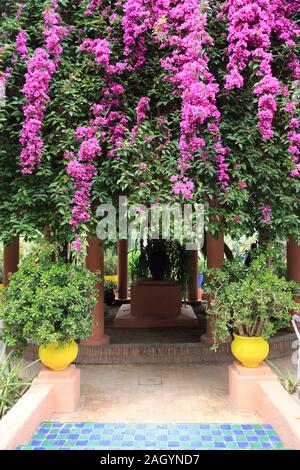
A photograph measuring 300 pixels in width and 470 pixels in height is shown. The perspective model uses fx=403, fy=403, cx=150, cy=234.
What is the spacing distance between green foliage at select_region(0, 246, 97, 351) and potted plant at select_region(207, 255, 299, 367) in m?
1.37

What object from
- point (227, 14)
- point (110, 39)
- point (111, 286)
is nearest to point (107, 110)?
point (110, 39)

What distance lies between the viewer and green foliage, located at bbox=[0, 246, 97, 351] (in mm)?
3902

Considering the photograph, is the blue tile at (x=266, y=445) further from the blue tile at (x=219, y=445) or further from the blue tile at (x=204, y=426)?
the blue tile at (x=204, y=426)

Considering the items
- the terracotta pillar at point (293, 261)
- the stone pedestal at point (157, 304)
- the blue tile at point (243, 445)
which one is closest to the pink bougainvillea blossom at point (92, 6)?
the blue tile at point (243, 445)

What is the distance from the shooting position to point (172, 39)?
4.11 metres

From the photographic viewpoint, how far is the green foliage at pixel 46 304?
3902 mm

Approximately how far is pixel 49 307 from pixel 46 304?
41 mm

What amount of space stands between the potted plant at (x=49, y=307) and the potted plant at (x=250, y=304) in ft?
4.48

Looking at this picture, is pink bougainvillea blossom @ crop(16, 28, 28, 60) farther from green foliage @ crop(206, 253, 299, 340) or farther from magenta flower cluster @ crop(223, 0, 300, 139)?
green foliage @ crop(206, 253, 299, 340)

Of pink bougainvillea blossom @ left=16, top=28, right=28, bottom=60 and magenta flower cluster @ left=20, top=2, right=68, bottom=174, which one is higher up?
pink bougainvillea blossom @ left=16, top=28, right=28, bottom=60

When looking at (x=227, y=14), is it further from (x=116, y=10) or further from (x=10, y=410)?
(x=10, y=410)

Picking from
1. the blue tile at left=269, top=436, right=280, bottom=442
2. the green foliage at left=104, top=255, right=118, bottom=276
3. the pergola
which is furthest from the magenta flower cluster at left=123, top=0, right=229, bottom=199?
the green foliage at left=104, top=255, right=118, bottom=276

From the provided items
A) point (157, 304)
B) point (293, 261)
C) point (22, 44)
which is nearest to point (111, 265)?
point (157, 304)

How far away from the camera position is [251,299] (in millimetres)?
4086
